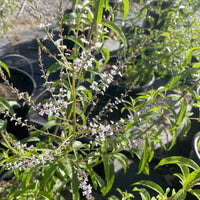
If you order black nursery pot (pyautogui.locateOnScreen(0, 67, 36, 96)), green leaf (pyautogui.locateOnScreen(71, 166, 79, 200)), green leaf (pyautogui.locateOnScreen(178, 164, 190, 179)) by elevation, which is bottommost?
green leaf (pyautogui.locateOnScreen(71, 166, 79, 200))

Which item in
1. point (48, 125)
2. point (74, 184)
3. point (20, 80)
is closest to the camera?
point (74, 184)

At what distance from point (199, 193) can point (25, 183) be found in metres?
1.02

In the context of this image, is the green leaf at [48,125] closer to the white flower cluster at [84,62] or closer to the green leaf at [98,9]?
the white flower cluster at [84,62]

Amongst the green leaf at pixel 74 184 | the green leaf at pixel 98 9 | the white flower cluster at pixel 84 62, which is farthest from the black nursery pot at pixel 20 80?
the green leaf at pixel 98 9

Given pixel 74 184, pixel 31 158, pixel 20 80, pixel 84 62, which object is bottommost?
pixel 74 184

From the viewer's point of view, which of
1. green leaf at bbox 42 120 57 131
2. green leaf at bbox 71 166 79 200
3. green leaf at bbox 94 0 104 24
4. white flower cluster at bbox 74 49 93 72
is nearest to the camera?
green leaf at bbox 94 0 104 24

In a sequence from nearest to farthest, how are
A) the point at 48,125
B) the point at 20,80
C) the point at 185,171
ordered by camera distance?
the point at 185,171
the point at 48,125
the point at 20,80

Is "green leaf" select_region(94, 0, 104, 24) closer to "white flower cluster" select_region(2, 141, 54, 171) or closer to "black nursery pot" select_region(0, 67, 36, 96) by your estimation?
"white flower cluster" select_region(2, 141, 54, 171)

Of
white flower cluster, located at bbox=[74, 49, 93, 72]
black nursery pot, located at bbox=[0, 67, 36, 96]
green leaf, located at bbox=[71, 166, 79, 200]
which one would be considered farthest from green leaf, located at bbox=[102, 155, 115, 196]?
black nursery pot, located at bbox=[0, 67, 36, 96]

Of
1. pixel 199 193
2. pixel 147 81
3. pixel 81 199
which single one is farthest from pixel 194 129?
pixel 199 193

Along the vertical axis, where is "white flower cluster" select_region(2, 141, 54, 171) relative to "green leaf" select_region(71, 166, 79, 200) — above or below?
above

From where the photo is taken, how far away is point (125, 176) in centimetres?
300

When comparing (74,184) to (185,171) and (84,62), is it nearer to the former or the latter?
(185,171)

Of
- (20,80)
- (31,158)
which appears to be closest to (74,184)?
(31,158)
